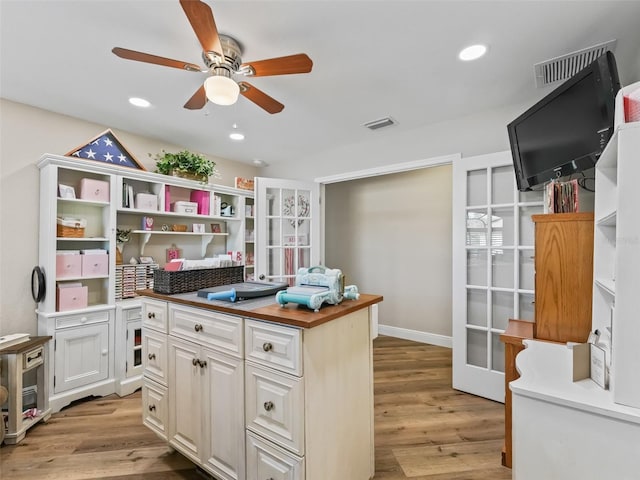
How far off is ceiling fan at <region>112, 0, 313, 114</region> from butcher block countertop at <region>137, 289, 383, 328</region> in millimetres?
1130

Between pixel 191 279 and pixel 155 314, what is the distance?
297 millimetres

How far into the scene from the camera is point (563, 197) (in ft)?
5.50

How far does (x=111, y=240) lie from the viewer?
265 cm

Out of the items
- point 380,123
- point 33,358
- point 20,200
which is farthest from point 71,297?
point 380,123

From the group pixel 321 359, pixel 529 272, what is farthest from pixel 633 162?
pixel 529 272

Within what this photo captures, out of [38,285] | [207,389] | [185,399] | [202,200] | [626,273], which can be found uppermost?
[202,200]

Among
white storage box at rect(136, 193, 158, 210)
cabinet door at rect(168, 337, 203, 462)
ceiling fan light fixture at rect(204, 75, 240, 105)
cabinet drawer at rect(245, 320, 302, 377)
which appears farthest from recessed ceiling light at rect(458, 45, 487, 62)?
white storage box at rect(136, 193, 158, 210)

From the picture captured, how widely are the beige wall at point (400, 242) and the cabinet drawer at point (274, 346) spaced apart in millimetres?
3067

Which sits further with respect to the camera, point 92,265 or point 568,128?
point 92,265

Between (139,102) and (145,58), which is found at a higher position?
(139,102)

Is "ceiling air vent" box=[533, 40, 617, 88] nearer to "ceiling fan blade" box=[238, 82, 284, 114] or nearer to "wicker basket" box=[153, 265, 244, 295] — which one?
"ceiling fan blade" box=[238, 82, 284, 114]

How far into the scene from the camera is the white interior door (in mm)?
3400

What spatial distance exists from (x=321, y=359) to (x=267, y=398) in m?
0.30

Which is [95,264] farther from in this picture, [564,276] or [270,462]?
[564,276]
